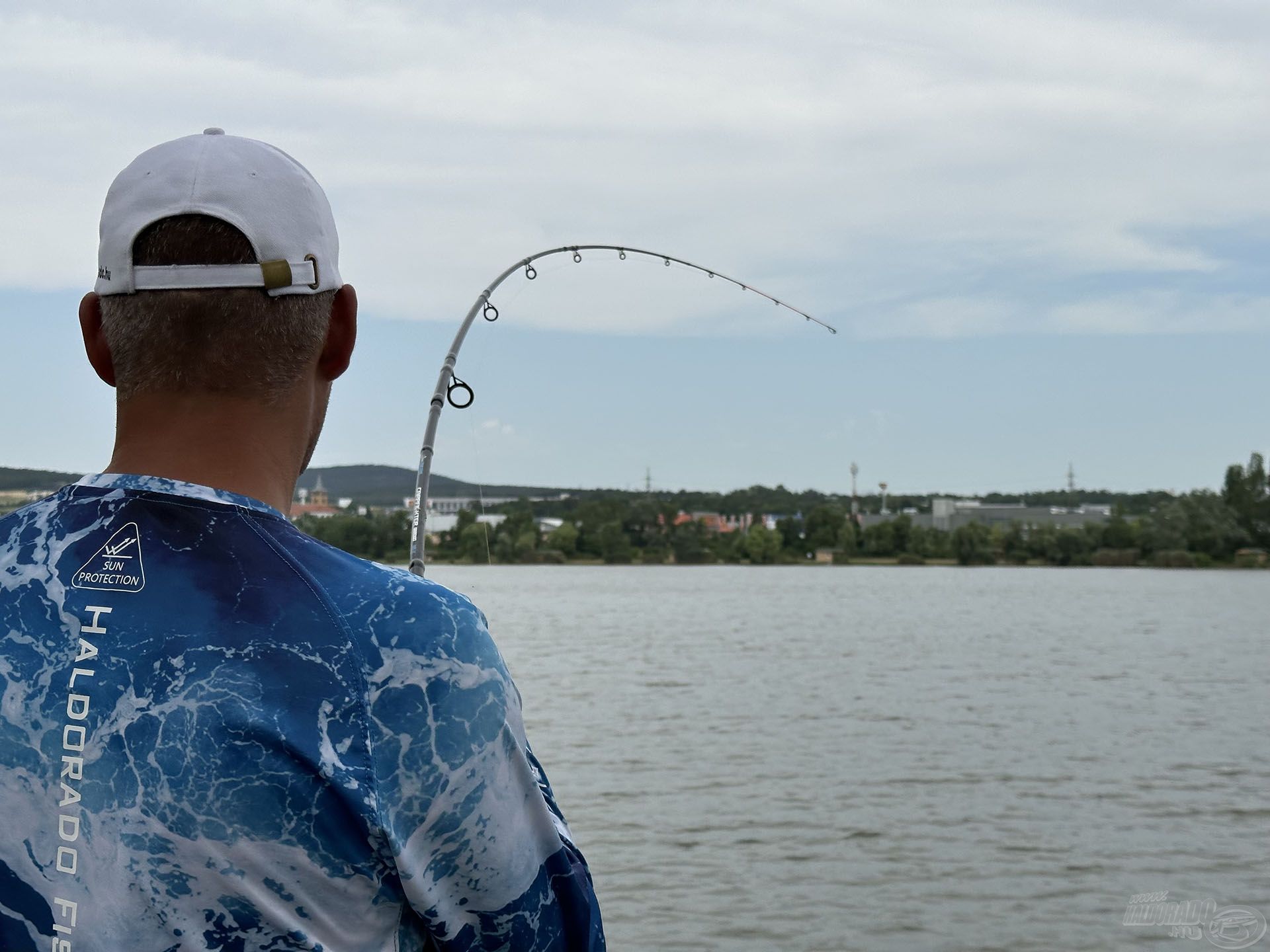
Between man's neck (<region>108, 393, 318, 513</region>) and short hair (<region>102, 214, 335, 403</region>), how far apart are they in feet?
0.05

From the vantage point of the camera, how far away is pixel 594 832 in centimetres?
1380

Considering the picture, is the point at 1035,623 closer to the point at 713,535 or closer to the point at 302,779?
the point at 302,779

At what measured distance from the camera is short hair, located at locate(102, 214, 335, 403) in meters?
1.22

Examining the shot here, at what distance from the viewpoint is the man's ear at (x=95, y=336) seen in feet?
4.22

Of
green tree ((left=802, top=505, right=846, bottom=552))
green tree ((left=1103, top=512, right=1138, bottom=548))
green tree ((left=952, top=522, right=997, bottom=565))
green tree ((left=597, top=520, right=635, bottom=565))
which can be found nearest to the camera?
green tree ((left=597, top=520, right=635, bottom=565))

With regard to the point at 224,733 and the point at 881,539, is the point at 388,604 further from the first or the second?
the point at 881,539

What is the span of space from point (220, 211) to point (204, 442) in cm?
22

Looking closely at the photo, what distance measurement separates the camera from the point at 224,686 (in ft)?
3.69

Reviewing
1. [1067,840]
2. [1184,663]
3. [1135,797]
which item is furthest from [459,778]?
[1184,663]

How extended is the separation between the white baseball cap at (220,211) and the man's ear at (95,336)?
0.04 meters

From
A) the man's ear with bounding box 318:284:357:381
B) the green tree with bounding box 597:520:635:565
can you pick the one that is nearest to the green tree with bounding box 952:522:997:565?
the green tree with bounding box 597:520:635:565

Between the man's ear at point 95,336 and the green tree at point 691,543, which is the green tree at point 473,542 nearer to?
Result: the man's ear at point 95,336

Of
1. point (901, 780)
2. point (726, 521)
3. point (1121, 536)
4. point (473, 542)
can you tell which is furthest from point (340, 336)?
point (1121, 536)

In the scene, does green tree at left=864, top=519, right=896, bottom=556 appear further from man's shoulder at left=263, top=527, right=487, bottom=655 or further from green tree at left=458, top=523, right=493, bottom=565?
man's shoulder at left=263, top=527, right=487, bottom=655
